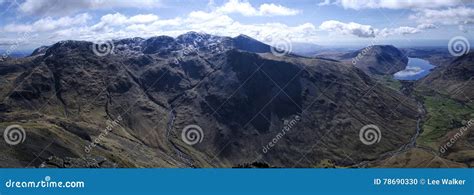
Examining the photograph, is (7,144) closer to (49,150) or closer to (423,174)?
(49,150)

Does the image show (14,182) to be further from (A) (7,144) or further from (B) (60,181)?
(A) (7,144)

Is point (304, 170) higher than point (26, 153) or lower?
higher

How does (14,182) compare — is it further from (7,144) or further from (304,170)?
(7,144)

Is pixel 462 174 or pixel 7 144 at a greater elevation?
pixel 462 174

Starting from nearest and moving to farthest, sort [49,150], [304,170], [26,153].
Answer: [304,170] → [26,153] → [49,150]

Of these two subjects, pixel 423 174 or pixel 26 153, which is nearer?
pixel 423 174

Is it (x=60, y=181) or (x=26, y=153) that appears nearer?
(x=60, y=181)

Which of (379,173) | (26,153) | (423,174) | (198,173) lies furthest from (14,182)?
(26,153)

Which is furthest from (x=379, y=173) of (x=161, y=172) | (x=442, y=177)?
(x=161, y=172)

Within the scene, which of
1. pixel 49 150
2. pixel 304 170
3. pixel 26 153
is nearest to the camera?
pixel 304 170
